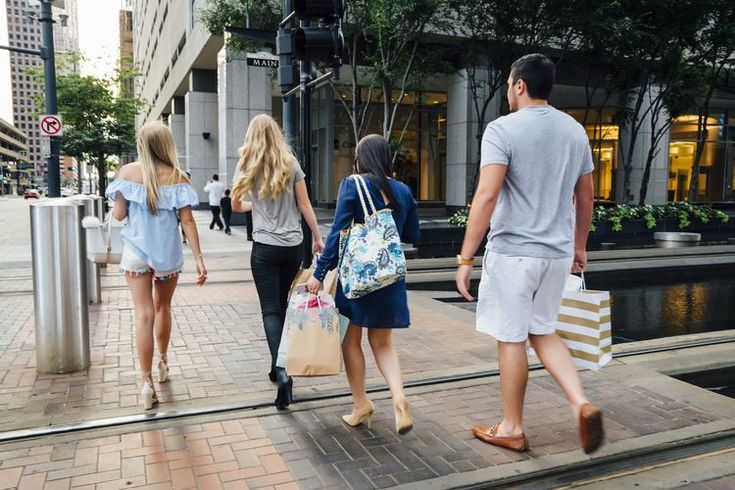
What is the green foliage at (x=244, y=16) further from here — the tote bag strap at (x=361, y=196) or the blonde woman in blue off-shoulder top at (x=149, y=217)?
the tote bag strap at (x=361, y=196)

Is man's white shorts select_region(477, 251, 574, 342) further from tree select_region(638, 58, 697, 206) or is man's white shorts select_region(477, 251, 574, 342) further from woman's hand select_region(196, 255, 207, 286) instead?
tree select_region(638, 58, 697, 206)

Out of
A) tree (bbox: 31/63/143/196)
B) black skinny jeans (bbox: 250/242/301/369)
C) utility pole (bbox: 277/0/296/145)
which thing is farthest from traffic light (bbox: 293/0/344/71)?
tree (bbox: 31/63/143/196)

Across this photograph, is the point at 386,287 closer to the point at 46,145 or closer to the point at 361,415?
the point at 361,415

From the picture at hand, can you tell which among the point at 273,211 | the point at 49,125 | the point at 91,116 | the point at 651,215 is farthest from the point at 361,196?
the point at 91,116

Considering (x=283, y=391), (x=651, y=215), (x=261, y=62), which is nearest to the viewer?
(x=283, y=391)

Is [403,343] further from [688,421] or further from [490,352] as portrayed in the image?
[688,421]

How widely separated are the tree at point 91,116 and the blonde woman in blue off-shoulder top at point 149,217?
27.0 meters

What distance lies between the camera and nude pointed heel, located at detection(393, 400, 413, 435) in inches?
140

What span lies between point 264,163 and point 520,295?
194cm

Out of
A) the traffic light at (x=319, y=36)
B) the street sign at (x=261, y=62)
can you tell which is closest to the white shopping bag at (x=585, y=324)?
the traffic light at (x=319, y=36)

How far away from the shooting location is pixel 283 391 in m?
4.24

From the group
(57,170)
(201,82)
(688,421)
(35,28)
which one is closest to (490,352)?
(688,421)

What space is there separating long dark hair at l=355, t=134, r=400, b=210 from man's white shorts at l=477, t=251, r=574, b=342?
72 cm

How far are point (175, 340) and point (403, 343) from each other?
7.48ft
